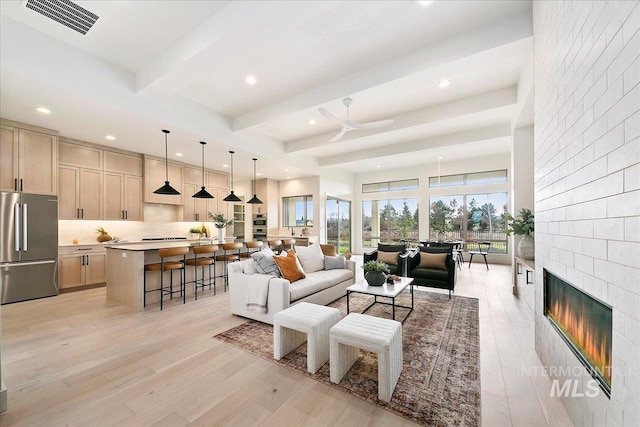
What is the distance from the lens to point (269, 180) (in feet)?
30.1

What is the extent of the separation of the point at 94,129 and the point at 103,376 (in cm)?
414

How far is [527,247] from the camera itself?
4.07 m

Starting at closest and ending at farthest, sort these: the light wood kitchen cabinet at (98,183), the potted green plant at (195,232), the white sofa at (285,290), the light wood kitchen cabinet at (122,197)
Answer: the white sofa at (285,290) < the light wood kitchen cabinet at (98,183) < the light wood kitchen cabinet at (122,197) < the potted green plant at (195,232)

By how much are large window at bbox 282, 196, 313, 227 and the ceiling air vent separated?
6.51 metres

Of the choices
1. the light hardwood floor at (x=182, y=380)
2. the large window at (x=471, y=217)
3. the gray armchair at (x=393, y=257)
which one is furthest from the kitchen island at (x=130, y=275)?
Answer: the large window at (x=471, y=217)

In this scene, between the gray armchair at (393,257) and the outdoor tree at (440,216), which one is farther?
the outdoor tree at (440,216)

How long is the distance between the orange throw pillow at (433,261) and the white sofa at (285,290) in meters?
1.44

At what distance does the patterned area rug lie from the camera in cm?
183

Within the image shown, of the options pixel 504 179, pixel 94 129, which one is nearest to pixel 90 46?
pixel 94 129

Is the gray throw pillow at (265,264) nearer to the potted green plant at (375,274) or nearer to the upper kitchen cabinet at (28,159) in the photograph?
the potted green plant at (375,274)

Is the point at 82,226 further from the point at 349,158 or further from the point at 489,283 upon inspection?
the point at 489,283

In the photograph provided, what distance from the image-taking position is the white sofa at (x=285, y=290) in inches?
125

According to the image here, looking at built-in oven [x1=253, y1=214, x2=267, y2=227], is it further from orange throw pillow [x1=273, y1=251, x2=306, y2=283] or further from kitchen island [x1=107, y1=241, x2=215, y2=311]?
orange throw pillow [x1=273, y1=251, x2=306, y2=283]

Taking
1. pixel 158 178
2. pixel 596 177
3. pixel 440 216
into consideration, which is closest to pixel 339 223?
pixel 440 216
